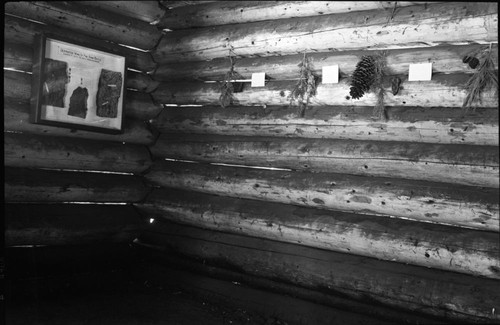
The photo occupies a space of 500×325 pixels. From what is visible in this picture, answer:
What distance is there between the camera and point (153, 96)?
7109 mm

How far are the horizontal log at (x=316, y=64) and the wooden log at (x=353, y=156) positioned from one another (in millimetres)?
705

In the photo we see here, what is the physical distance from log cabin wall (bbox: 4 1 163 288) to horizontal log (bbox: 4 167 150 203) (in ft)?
0.04

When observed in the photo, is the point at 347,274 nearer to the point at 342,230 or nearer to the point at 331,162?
the point at 342,230

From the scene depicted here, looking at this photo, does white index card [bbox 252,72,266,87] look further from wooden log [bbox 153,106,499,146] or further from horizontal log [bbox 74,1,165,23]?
horizontal log [bbox 74,1,165,23]

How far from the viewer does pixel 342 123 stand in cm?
532

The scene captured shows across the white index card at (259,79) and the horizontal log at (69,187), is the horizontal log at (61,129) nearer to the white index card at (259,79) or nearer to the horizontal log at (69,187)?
the horizontal log at (69,187)

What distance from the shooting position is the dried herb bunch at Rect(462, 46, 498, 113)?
14.3 ft

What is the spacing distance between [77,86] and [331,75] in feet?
9.48

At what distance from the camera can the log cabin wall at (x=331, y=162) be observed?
4.57 m

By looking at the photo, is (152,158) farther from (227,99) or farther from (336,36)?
(336,36)

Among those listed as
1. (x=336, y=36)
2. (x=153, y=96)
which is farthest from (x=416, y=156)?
(x=153, y=96)

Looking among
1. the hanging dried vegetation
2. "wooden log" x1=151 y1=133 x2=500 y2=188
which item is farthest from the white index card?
the hanging dried vegetation

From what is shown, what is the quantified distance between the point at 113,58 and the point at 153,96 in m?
0.88

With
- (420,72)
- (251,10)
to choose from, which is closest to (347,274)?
(420,72)
